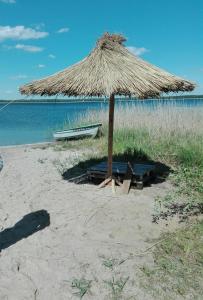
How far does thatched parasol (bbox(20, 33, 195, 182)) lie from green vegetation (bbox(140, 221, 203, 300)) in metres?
2.04

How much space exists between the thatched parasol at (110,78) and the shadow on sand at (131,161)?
3.47 ft

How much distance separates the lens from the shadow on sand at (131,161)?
22.4 feet

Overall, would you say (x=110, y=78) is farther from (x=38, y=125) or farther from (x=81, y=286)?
(x=38, y=125)

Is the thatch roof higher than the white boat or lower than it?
higher

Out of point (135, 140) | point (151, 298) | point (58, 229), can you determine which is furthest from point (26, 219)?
point (135, 140)

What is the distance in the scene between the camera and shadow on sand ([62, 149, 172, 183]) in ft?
22.4

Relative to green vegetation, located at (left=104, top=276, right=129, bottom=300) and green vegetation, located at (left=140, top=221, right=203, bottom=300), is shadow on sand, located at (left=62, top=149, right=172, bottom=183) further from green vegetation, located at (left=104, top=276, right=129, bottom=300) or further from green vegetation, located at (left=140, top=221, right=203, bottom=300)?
green vegetation, located at (left=104, top=276, right=129, bottom=300)

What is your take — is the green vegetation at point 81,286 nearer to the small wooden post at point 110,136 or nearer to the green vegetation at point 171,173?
the green vegetation at point 171,173

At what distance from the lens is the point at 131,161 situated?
7.80 meters

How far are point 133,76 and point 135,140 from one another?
3.88m

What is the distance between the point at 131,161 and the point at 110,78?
2845 mm

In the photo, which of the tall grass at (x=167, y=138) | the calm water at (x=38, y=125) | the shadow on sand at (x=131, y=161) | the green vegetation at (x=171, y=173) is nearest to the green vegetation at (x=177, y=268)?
the green vegetation at (x=171, y=173)

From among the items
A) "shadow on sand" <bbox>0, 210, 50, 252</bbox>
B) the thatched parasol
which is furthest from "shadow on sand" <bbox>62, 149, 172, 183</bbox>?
"shadow on sand" <bbox>0, 210, 50, 252</bbox>

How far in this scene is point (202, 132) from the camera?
9.42 m
